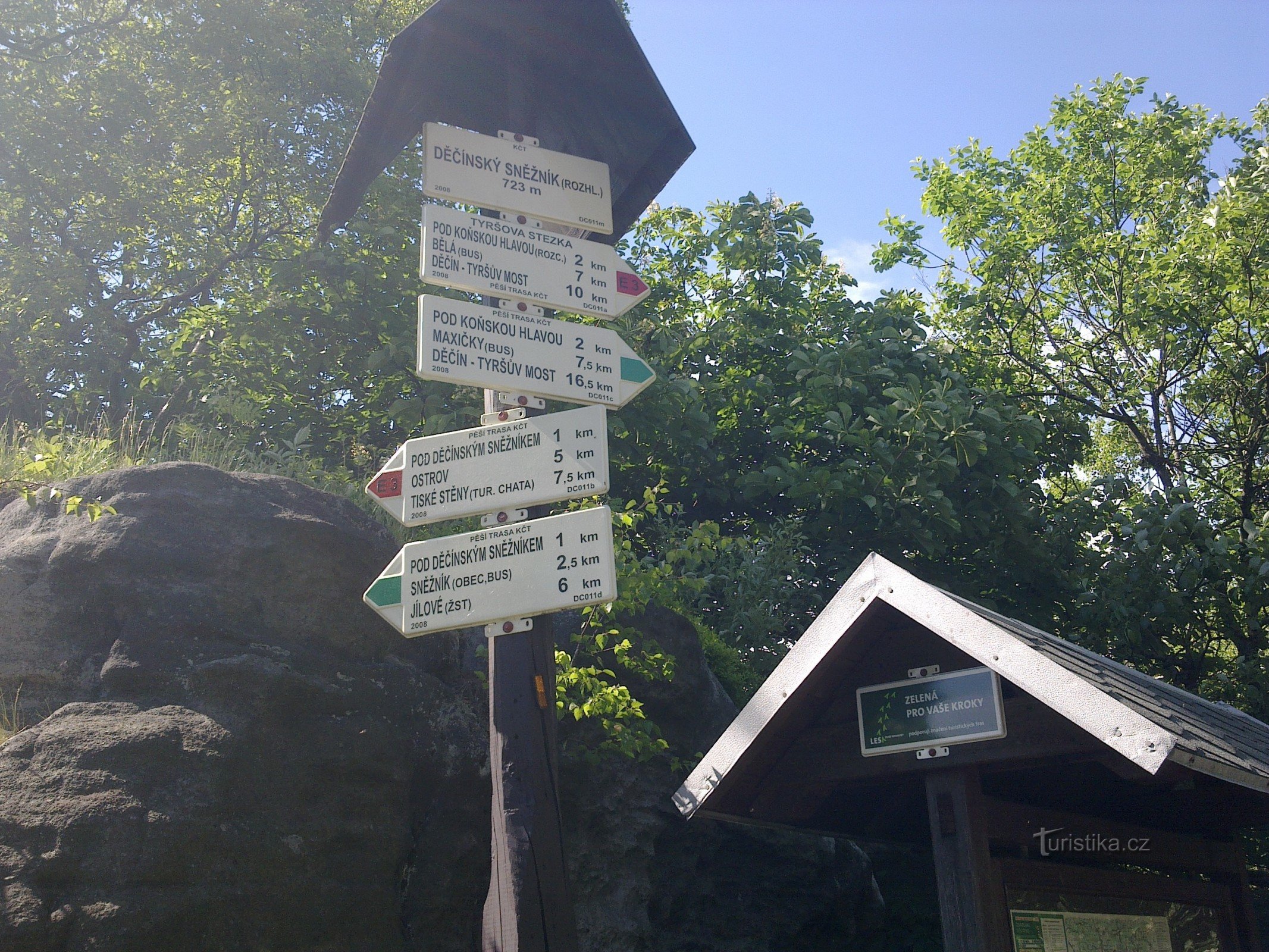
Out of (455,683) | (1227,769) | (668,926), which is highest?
(455,683)

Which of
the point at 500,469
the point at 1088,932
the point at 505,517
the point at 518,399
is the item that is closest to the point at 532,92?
the point at 518,399

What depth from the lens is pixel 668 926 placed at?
7754 mm

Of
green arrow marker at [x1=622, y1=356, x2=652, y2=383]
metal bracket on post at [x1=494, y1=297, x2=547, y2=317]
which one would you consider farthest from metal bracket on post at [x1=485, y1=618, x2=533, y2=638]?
metal bracket on post at [x1=494, y1=297, x2=547, y2=317]

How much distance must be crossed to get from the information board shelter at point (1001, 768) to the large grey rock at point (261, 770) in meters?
1.89

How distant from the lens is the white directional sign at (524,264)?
467 cm

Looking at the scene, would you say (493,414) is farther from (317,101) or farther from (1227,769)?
(317,101)

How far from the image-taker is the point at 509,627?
4285 millimetres

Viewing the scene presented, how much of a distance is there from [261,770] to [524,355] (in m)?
3.15

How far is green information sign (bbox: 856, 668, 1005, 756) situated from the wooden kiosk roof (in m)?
0.12

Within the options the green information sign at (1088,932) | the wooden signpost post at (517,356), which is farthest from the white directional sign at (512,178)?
the green information sign at (1088,932)

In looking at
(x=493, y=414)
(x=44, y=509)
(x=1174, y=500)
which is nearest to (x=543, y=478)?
(x=493, y=414)

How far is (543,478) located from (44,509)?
4739 mm

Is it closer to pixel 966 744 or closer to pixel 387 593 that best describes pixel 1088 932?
pixel 966 744

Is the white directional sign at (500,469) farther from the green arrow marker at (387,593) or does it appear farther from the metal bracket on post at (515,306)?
the metal bracket on post at (515,306)
